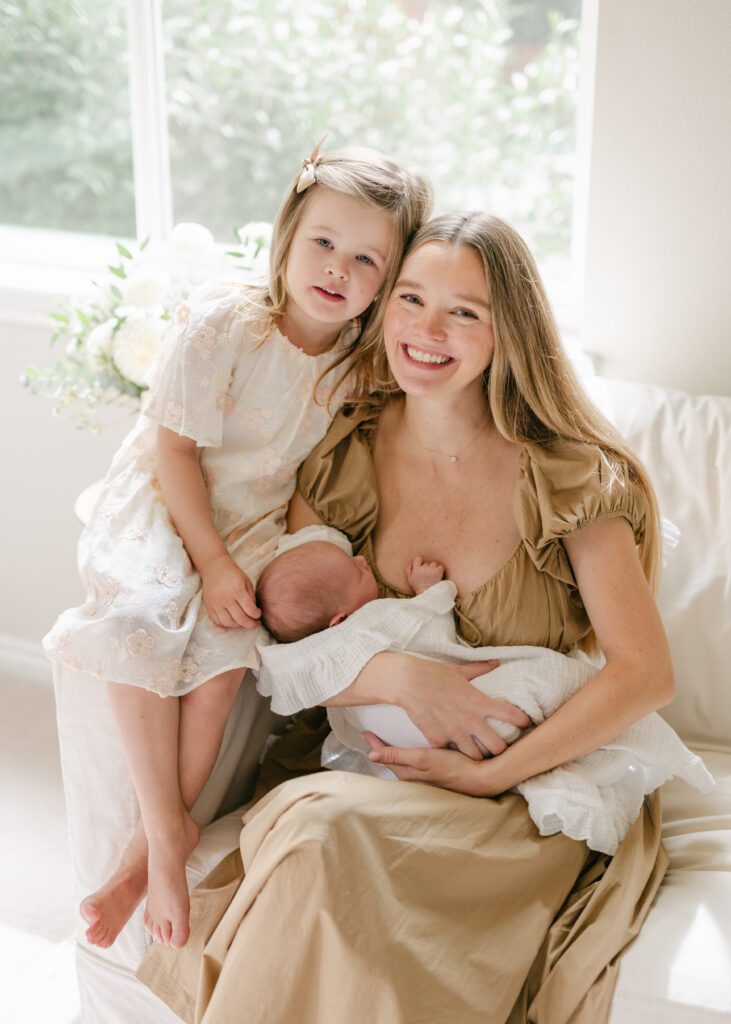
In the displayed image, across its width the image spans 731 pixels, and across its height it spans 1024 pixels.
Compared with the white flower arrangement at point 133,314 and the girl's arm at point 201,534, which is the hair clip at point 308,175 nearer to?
the white flower arrangement at point 133,314

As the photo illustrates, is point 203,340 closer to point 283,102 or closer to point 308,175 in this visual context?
point 308,175

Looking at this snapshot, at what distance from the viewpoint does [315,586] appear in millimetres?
1700

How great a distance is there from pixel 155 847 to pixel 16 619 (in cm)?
164

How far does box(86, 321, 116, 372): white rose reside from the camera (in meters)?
2.19

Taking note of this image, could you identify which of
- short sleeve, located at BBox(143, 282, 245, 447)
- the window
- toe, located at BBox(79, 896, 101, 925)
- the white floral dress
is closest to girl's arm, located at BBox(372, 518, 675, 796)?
the white floral dress

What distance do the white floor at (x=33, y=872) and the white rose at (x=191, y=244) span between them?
1215mm

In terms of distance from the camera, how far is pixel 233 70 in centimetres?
276

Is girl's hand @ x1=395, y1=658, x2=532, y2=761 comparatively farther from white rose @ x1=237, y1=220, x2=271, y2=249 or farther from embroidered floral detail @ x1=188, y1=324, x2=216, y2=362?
white rose @ x1=237, y1=220, x2=271, y2=249

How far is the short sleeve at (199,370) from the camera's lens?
1751 millimetres

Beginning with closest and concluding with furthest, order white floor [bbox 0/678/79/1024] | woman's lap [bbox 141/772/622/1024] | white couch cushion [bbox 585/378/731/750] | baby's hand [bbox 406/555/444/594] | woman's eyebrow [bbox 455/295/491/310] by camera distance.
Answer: woman's lap [bbox 141/772/622/1024]
woman's eyebrow [bbox 455/295/491/310]
baby's hand [bbox 406/555/444/594]
white couch cushion [bbox 585/378/731/750]
white floor [bbox 0/678/79/1024]

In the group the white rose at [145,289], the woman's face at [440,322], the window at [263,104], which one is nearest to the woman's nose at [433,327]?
the woman's face at [440,322]

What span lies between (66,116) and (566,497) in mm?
1982

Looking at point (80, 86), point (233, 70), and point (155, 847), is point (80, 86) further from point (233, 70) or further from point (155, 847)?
point (155, 847)

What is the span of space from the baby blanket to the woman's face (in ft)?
1.04
